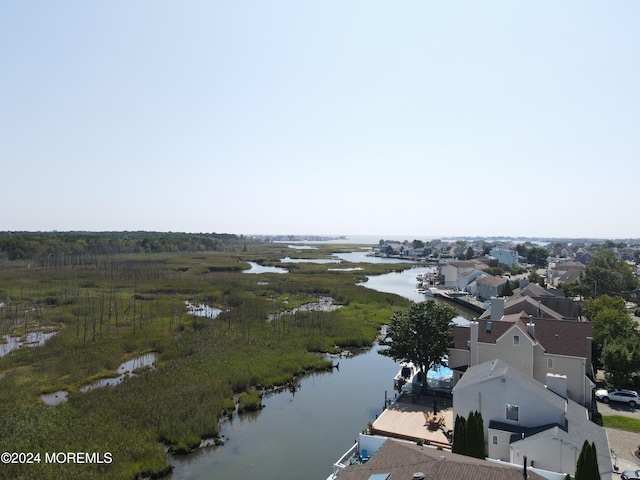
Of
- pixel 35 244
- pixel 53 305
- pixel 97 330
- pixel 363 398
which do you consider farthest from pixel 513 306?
pixel 35 244

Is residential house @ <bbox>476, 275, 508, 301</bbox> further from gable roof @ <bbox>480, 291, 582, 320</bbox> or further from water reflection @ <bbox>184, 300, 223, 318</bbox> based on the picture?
water reflection @ <bbox>184, 300, 223, 318</bbox>

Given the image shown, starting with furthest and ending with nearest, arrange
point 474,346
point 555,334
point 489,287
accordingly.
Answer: point 489,287 → point 474,346 → point 555,334

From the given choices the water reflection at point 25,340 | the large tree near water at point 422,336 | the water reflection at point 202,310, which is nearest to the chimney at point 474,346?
the large tree near water at point 422,336

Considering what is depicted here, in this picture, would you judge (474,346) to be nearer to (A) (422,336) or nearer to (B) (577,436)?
(A) (422,336)

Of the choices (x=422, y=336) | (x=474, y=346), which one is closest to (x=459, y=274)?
(x=422, y=336)

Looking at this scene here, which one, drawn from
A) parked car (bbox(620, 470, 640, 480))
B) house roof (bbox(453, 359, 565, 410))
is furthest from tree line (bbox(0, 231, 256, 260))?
parked car (bbox(620, 470, 640, 480))

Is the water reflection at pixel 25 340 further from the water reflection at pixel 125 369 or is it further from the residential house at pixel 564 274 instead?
the residential house at pixel 564 274
